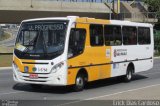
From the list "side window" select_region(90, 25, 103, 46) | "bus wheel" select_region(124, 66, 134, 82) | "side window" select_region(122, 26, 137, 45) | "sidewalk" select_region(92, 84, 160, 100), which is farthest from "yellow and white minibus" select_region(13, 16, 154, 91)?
"sidewalk" select_region(92, 84, 160, 100)

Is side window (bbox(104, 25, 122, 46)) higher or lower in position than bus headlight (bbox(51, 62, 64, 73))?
higher

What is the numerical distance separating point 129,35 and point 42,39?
19.1 ft

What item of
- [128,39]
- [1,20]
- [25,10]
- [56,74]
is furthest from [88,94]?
[1,20]

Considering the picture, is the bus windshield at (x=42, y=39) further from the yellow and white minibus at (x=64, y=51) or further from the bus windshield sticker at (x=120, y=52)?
the bus windshield sticker at (x=120, y=52)

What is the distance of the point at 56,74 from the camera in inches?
623

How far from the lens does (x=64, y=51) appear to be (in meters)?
15.9

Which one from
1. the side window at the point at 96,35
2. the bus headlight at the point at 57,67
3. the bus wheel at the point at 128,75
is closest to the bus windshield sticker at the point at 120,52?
the bus wheel at the point at 128,75

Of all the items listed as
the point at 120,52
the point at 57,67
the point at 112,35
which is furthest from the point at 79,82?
the point at 120,52

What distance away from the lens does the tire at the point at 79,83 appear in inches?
655

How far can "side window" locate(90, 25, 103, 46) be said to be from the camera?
58.1 ft

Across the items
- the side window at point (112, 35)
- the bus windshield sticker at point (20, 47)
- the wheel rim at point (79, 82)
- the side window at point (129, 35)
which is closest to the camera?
the bus windshield sticker at point (20, 47)

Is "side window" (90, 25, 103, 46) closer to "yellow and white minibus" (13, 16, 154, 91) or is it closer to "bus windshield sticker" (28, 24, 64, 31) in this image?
"yellow and white minibus" (13, 16, 154, 91)

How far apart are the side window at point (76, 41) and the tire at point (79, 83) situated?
854 millimetres

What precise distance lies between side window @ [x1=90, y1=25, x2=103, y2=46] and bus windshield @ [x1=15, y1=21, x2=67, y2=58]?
5.52 feet
